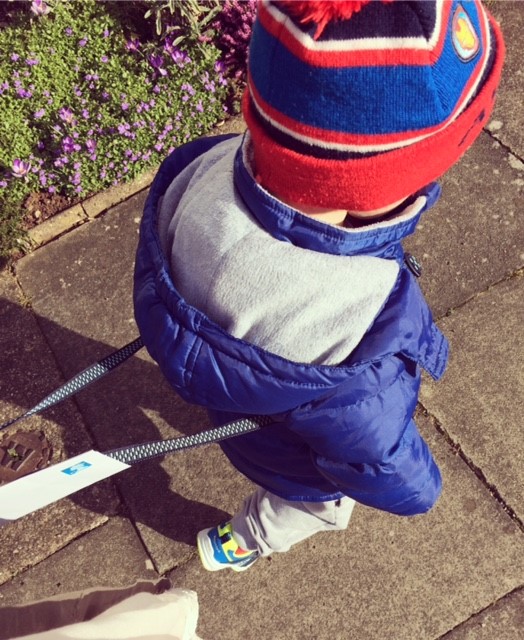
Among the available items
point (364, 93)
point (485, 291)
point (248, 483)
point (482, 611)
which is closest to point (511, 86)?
point (485, 291)

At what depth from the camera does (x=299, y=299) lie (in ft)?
4.33

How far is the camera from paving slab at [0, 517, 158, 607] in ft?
8.60

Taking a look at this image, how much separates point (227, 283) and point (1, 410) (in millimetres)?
1940

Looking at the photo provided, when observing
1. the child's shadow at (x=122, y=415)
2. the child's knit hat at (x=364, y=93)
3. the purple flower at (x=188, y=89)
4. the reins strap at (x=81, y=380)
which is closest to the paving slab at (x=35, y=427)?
the child's shadow at (x=122, y=415)

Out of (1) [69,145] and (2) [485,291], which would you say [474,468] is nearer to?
(2) [485,291]

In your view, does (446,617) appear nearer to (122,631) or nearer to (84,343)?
(122,631)

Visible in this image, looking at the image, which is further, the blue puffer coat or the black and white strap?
→ the black and white strap

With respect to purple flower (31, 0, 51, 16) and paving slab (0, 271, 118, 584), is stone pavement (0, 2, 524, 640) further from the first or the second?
purple flower (31, 0, 51, 16)

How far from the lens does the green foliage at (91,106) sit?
3211 mm

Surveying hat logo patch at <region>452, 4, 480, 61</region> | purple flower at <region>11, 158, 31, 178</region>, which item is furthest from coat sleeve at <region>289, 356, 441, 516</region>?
purple flower at <region>11, 158, 31, 178</region>

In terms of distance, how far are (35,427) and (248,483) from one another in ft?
3.03

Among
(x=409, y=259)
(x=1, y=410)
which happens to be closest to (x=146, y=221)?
(x=409, y=259)

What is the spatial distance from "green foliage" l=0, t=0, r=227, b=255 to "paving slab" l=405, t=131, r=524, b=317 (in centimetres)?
119

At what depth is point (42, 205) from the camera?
3.30m
